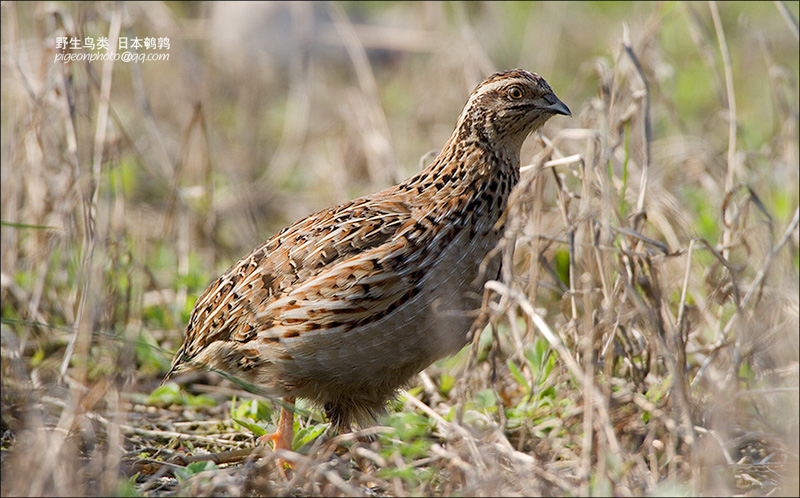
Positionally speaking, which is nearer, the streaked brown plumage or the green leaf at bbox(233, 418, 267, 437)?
the streaked brown plumage

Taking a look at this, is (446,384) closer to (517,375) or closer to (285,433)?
(517,375)

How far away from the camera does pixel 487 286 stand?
346 centimetres

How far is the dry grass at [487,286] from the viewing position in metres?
3.38

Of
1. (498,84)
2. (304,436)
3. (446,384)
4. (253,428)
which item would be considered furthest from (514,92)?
(253,428)

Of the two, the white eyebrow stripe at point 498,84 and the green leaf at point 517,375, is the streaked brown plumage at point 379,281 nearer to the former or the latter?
the white eyebrow stripe at point 498,84

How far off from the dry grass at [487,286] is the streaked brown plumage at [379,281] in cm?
20

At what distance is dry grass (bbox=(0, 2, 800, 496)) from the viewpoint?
3377 millimetres

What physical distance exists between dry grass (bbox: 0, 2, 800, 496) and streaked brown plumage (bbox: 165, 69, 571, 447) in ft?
0.67

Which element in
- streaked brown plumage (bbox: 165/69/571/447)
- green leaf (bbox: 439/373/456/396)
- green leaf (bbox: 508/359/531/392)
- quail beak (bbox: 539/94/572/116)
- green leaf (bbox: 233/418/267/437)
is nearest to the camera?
streaked brown plumage (bbox: 165/69/571/447)

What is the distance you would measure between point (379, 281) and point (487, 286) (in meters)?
0.60

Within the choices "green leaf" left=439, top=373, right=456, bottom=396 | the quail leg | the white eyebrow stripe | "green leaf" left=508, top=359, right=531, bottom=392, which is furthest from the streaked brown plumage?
"green leaf" left=439, top=373, right=456, bottom=396

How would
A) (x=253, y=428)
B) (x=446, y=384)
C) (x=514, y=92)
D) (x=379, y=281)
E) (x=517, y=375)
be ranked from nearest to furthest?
(x=379, y=281) → (x=514, y=92) → (x=253, y=428) → (x=517, y=375) → (x=446, y=384)

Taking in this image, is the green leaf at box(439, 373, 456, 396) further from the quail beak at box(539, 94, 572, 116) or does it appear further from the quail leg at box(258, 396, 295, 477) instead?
the quail beak at box(539, 94, 572, 116)

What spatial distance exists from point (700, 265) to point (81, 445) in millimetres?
3655
